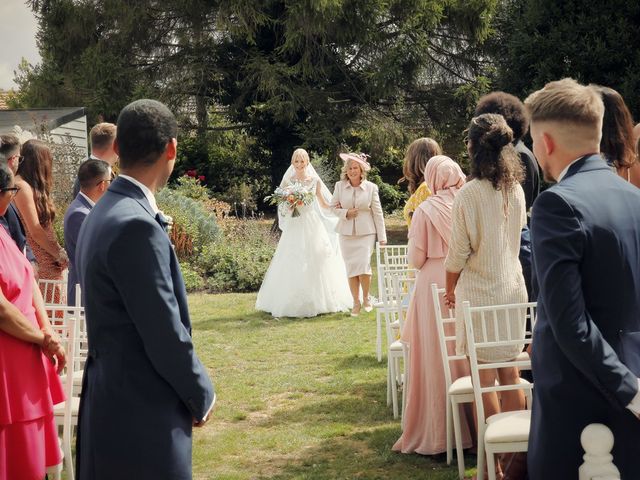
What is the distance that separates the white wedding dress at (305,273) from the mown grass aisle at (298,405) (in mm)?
301

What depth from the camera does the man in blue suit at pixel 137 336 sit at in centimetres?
290

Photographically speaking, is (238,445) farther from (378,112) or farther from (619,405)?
(378,112)

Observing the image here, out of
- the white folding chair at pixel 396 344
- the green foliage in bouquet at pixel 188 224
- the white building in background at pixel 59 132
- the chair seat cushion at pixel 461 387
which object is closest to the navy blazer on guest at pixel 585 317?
the chair seat cushion at pixel 461 387

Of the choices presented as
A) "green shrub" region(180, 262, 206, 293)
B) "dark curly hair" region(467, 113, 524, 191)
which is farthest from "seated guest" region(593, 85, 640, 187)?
"green shrub" region(180, 262, 206, 293)

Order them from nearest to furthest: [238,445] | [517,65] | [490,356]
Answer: [490,356] < [238,445] < [517,65]

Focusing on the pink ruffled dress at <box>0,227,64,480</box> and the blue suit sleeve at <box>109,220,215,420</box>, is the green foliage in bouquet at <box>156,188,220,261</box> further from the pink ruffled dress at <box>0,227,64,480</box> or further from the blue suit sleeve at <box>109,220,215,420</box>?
the blue suit sleeve at <box>109,220,215,420</box>

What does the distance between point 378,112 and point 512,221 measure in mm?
18619

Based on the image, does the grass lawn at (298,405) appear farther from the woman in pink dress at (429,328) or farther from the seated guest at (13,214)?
the seated guest at (13,214)

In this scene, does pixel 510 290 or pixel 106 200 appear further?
pixel 510 290

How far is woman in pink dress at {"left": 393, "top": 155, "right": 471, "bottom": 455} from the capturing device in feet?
19.5

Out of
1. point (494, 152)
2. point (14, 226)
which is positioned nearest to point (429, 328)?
point (494, 152)

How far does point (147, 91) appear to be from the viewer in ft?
74.2

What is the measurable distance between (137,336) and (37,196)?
13.1 ft

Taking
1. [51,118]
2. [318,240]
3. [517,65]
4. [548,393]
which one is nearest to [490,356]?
[548,393]
